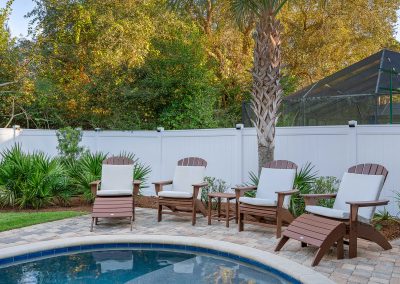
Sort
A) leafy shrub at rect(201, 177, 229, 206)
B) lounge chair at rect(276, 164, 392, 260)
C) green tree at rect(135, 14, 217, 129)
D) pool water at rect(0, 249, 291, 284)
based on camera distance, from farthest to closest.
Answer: green tree at rect(135, 14, 217, 129) → leafy shrub at rect(201, 177, 229, 206) → lounge chair at rect(276, 164, 392, 260) → pool water at rect(0, 249, 291, 284)

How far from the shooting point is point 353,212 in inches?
202

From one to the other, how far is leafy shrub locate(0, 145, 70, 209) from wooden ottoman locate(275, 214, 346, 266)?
541cm

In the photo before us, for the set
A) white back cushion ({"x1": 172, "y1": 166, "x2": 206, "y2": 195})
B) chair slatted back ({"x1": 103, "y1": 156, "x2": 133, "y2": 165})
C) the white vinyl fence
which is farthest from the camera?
chair slatted back ({"x1": 103, "y1": 156, "x2": 133, "y2": 165})

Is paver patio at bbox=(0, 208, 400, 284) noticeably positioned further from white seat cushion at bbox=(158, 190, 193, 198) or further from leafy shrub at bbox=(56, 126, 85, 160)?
leafy shrub at bbox=(56, 126, 85, 160)

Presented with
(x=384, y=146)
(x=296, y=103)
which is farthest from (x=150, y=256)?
(x=296, y=103)

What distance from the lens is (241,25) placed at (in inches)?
326

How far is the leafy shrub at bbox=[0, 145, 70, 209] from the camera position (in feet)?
28.0

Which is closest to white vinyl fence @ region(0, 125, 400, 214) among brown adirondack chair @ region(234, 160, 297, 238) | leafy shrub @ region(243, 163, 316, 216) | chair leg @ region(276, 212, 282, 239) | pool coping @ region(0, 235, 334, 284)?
leafy shrub @ region(243, 163, 316, 216)

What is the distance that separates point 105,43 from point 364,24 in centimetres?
1065

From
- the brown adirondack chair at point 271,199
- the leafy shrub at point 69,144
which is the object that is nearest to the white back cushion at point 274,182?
the brown adirondack chair at point 271,199

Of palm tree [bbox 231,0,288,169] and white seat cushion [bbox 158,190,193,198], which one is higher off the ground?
palm tree [bbox 231,0,288,169]

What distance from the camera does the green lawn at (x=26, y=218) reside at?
6.91 meters

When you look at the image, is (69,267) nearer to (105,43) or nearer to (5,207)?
(5,207)

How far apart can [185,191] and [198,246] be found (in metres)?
2.18
